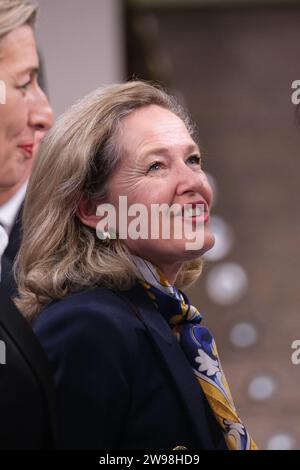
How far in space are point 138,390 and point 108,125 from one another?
1.06 feet

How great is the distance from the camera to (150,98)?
1.14 metres

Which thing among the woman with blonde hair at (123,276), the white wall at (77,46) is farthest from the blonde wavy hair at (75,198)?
the white wall at (77,46)

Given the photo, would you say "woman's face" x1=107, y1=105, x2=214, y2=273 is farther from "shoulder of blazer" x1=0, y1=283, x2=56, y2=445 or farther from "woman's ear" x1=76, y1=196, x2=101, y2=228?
"shoulder of blazer" x1=0, y1=283, x2=56, y2=445

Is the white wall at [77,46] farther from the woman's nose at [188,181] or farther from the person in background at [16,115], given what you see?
the woman's nose at [188,181]

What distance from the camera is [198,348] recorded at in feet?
3.57

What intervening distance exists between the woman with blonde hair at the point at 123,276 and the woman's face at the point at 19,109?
0.49 ft

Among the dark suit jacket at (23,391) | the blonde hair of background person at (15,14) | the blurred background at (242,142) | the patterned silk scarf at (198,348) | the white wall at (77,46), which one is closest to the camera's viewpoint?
the dark suit jacket at (23,391)

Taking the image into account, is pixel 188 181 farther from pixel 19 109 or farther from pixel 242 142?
pixel 242 142

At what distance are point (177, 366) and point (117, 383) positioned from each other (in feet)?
0.26

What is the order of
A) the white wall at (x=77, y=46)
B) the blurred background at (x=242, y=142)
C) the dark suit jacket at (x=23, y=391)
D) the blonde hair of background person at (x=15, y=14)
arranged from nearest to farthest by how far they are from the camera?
the dark suit jacket at (x=23, y=391), the blonde hair of background person at (x=15, y=14), the white wall at (x=77, y=46), the blurred background at (x=242, y=142)

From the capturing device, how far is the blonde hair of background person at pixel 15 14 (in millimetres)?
1264

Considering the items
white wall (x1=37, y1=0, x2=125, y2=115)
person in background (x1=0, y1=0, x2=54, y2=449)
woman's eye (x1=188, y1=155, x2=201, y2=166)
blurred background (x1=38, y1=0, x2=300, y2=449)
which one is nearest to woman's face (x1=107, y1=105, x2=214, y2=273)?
woman's eye (x1=188, y1=155, x2=201, y2=166)
